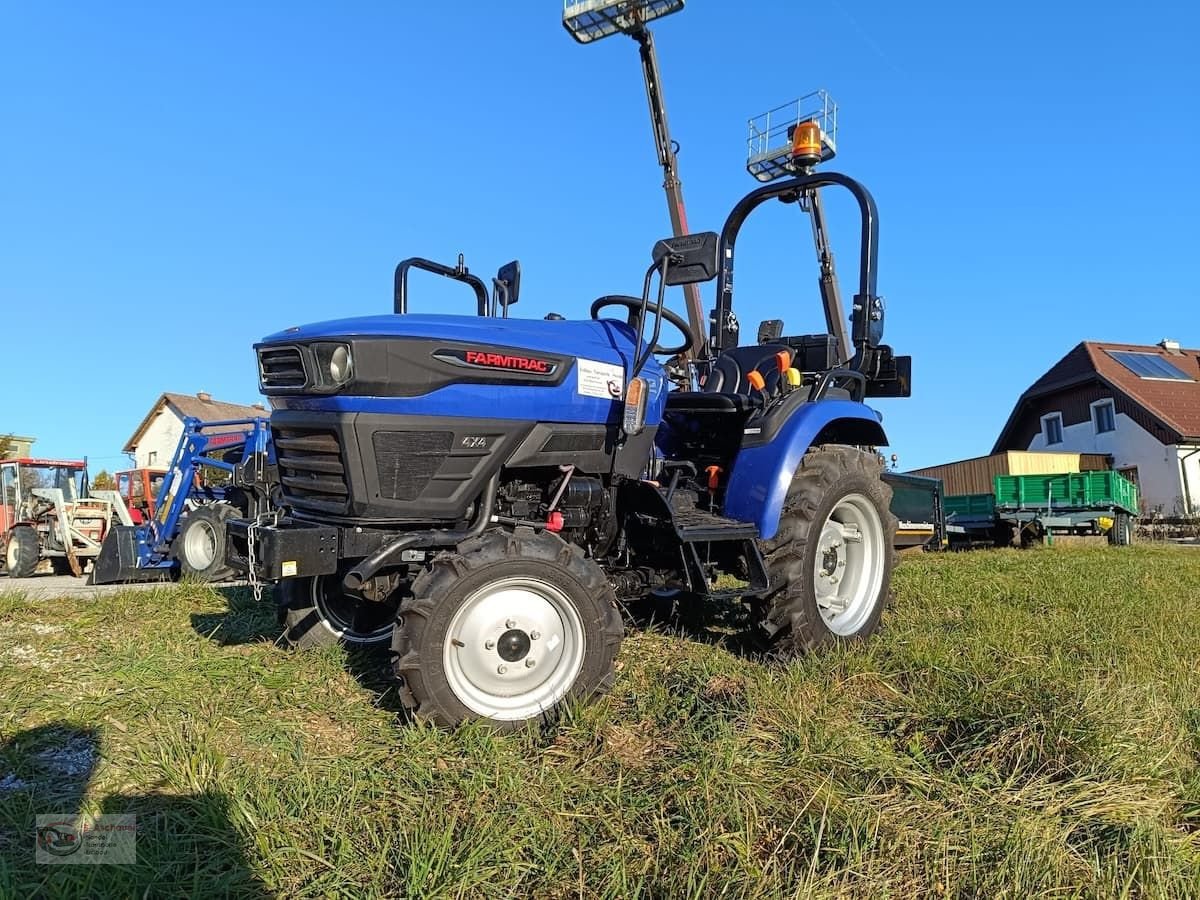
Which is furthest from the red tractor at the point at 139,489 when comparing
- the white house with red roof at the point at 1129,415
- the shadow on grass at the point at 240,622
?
the white house with red roof at the point at 1129,415

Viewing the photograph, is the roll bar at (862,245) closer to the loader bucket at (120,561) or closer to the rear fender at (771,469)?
the rear fender at (771,469)

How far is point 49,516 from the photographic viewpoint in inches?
517

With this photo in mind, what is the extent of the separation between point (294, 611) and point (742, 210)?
338 centimetres

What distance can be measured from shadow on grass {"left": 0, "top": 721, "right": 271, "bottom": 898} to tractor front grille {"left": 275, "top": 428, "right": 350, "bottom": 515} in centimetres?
108

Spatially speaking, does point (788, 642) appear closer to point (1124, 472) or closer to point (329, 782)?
point (329, 782)

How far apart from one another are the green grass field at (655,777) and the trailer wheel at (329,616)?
182mm

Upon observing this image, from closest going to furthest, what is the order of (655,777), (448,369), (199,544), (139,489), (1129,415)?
(655,777), (448,369), (199,544), (139,489), (1129,415)

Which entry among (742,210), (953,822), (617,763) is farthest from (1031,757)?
(742,210)

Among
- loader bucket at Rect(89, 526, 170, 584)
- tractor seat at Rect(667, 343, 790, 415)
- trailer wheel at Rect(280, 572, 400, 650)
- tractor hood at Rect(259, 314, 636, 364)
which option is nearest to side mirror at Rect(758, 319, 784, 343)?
tractor seat at Rect(667, 343, 790, 415)

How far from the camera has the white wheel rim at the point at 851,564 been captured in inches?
168

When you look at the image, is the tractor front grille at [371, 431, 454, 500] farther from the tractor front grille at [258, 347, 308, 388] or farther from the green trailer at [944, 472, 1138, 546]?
the green trailer at [944, 472, 1138, 546]

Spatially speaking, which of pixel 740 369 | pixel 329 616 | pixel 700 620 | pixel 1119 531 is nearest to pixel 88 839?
pixel 329 616

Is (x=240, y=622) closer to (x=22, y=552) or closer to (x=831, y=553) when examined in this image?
(x=831, y=553)

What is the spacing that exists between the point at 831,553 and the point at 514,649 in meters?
2.01
